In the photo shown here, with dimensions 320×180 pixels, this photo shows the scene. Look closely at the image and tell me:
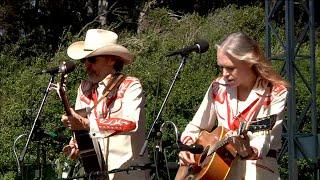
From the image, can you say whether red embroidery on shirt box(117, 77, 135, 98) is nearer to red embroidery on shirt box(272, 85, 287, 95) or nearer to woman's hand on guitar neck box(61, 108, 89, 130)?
woman's hand on guitar neck box(61, 108, 89, 130)

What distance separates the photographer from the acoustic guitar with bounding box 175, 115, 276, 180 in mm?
3410

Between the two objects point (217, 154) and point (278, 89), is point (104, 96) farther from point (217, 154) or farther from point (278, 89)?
point (278, 89)

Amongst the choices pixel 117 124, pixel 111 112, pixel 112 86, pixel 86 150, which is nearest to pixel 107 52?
pixel 112 86

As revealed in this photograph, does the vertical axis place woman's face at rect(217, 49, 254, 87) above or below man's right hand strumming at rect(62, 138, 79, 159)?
above

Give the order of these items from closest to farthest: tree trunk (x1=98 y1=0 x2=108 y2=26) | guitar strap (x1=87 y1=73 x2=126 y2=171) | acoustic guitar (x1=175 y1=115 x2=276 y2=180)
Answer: acoustic guitar (x1=175 y1=115 x2=276 y2=180), guitar strap (x1=87 y1=73 x2=126 y2=171), tree trunk (x1=98 y1=0 x2=108 y2=26)

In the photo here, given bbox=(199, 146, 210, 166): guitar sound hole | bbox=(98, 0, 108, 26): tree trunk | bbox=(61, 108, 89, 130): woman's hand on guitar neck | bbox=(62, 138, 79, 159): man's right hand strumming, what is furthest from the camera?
bbox=(98, 0, 108, 26): tree trunk

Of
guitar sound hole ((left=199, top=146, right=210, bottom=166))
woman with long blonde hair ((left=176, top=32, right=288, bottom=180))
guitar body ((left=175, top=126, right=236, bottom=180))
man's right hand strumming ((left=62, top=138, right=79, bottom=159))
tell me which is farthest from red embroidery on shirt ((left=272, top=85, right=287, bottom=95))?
man's right hand strumming ((left=62, top=138, right=79, bottom=159))

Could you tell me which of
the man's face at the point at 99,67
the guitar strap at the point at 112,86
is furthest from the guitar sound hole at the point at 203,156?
the man's face at the point at 99,67

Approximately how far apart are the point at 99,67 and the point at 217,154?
1.18 meters

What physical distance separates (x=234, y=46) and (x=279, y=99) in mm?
347

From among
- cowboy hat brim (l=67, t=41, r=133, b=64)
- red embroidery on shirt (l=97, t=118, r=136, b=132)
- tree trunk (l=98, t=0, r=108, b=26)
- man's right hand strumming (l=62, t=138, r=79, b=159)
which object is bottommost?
man's right hand strumming (l=62, t=138, r=79, b=159)

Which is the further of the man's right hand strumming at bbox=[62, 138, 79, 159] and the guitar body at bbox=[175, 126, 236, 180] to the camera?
the man's right hand strumming at bbox=[62, 138, 79, 159]

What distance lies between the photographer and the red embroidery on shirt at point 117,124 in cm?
416

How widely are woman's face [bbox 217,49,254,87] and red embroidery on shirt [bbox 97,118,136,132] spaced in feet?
2.55
